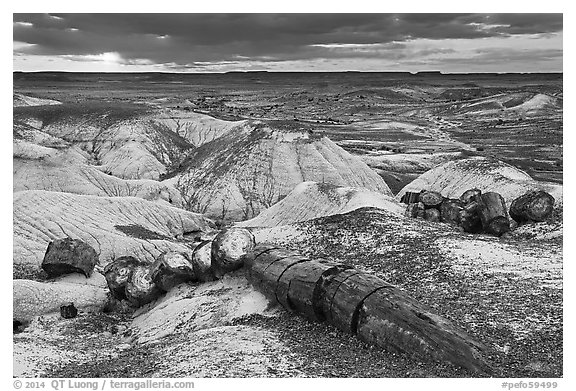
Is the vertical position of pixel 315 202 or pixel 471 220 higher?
pixel 471 220

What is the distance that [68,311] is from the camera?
2073 cm

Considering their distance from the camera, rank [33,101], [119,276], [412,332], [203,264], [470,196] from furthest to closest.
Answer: [33,101], [470,196], [119,276], [203,264], [412,332]

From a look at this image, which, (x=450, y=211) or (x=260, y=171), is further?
(x=260, y=171)

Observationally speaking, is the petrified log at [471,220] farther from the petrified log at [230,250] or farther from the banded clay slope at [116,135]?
the banded clay slope at [116,135]

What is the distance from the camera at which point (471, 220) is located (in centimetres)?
2381

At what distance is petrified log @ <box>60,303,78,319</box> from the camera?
20.6m

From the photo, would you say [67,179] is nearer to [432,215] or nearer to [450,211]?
[432,215]

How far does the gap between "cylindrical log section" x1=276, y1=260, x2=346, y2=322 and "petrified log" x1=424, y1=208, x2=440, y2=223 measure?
11.2 m

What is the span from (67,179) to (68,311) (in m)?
28.8

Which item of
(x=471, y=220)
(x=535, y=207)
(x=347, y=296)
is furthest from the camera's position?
(x=471, y=220)

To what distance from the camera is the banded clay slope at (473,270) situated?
12594mm

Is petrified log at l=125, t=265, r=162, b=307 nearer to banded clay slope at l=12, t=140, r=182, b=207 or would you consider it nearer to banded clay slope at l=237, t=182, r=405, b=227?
banded clay slope at l=237, t=182, r=405, b=227

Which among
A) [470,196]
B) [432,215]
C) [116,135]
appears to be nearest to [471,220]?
[432,215]

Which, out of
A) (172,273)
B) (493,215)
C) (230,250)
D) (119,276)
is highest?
(230,250)
